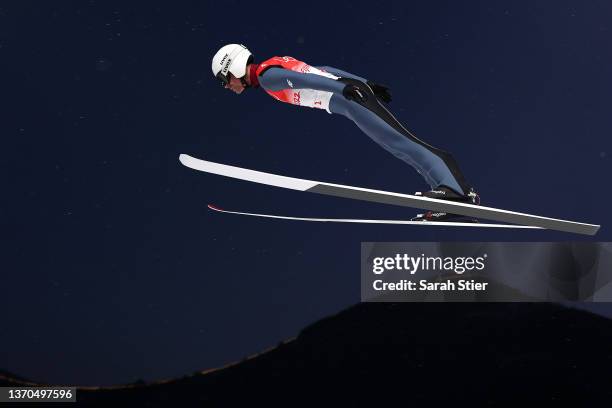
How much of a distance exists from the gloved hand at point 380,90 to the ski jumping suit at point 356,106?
0.28 ft

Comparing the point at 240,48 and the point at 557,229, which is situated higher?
the point at 240,48

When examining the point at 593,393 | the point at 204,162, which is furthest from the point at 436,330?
the point at 204,162

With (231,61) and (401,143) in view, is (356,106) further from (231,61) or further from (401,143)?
(231,61)

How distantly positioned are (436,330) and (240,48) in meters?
14.8

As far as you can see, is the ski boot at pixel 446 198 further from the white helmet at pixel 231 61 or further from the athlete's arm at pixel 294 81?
the white helmet at pixel 231 61

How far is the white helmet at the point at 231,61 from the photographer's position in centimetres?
706

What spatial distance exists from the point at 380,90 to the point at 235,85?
152 centimetres

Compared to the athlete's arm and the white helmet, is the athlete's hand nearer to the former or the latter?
the athlete's arm

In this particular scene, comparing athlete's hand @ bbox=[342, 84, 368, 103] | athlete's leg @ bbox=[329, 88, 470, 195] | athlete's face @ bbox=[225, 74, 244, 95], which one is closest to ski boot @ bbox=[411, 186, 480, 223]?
athlete's leg @ bbox=[329, 88, 470, 195]

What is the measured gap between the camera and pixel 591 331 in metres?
21.5

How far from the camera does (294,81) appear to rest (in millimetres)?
6547

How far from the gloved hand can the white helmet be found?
1345 mm

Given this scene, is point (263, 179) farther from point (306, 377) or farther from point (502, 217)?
point (306, 377)

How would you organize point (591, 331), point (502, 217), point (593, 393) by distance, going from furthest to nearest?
point (591, 331) < point (593, 393) < point (502, 217)
